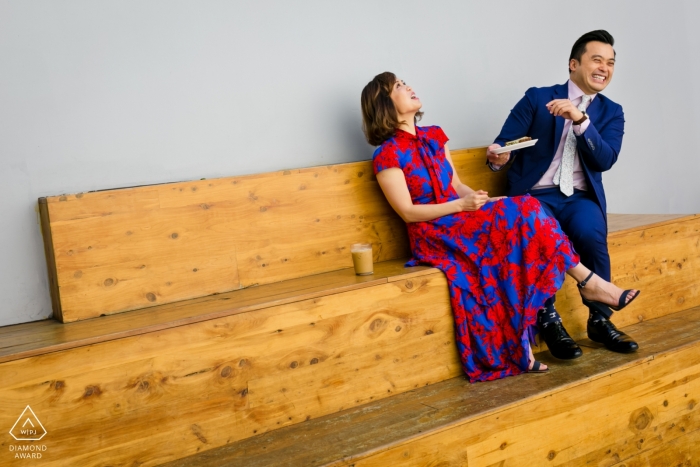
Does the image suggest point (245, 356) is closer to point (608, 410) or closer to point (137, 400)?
point (137, 400)

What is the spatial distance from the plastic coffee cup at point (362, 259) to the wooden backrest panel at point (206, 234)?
25cm

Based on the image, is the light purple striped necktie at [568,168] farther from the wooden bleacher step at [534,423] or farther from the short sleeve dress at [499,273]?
the wooden bleacher step at [534,423]

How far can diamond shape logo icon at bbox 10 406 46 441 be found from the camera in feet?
5.60

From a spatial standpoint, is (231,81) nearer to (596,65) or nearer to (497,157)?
(497,157)

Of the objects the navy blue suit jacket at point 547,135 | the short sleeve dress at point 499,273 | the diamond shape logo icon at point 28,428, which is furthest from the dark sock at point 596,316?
the diamond shape logo icon at point 28,428

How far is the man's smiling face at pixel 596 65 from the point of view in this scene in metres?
2.79

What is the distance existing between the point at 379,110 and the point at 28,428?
1.59 m

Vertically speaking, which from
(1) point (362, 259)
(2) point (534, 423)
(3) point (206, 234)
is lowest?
(2) point (534, 423)

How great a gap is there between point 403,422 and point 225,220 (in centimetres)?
90

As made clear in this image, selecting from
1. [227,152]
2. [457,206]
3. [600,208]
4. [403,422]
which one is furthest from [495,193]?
[403,422]

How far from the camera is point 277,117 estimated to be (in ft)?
8.90

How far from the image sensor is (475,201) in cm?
243

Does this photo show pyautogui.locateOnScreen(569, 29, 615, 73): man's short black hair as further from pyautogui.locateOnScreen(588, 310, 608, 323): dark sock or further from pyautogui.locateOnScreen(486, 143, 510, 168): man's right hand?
pyautogui.locateOnScreen(588, 310, 608, 323): dark sock

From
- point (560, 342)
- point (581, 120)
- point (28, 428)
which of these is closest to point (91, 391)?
point (28, 428)
